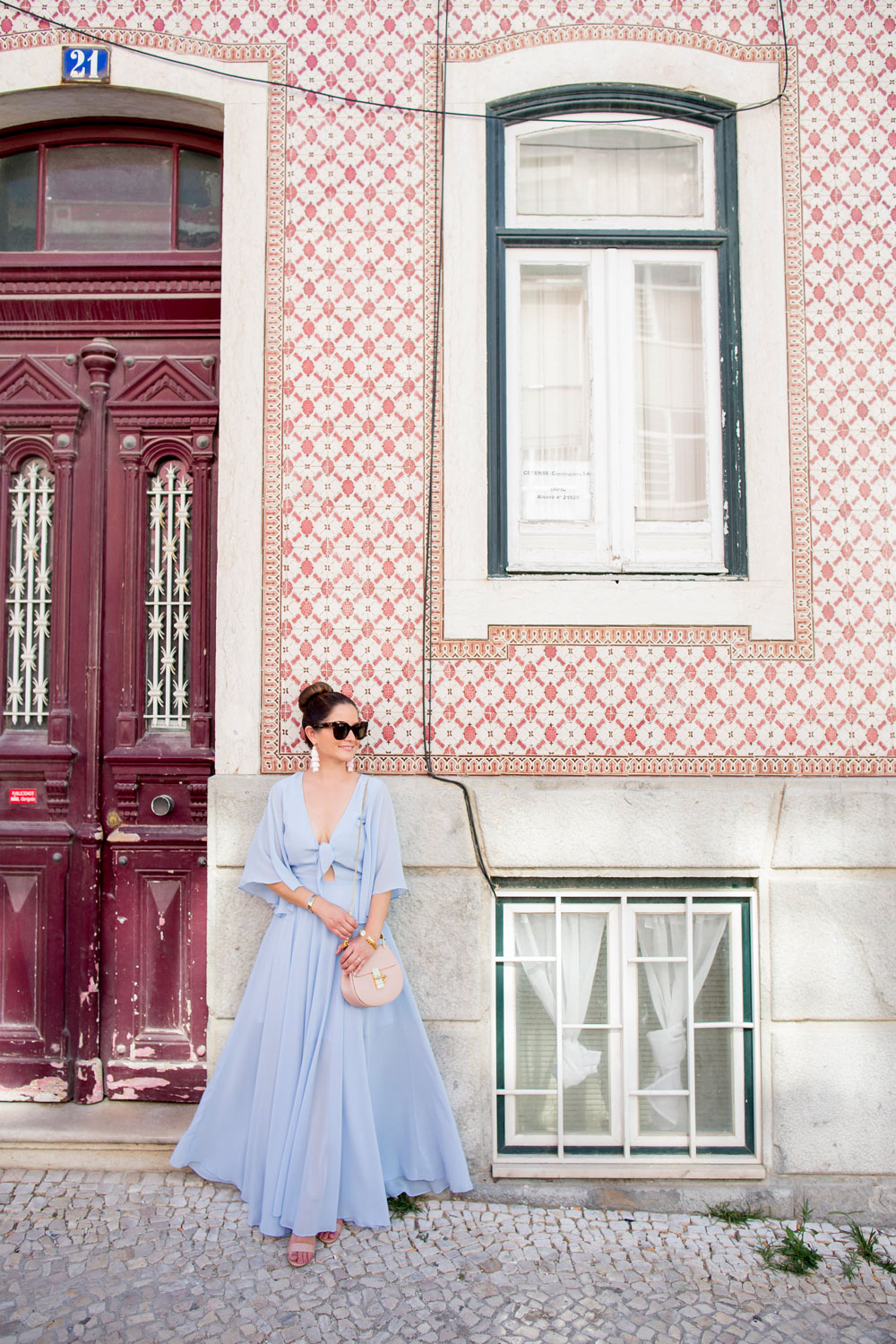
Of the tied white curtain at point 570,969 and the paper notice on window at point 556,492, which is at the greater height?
the paper notice on window at point 556,492

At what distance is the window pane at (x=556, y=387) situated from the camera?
386 centimetres

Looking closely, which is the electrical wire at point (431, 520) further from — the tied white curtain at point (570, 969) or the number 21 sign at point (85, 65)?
the number 21 sign at point (85, 65)

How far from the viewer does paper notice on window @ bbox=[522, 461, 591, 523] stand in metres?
3.84

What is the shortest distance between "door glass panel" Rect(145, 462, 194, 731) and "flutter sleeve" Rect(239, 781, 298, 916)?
95 cm

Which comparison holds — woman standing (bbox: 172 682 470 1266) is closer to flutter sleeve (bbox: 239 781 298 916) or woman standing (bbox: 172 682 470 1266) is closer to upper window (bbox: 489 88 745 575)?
flutter sleeve (bbox: 239 781 298 916)

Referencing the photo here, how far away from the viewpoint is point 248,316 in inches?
146

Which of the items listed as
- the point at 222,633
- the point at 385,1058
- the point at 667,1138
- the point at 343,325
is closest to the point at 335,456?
the point at 343,325

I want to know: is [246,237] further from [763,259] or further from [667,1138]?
[667,1138]

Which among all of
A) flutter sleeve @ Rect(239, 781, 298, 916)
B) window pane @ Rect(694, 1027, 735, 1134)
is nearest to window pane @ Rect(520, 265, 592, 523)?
flutter sleeve @ Rect(239, 781, 298, 916)

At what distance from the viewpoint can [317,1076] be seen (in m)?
3.13

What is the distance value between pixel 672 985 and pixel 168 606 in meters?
2.73

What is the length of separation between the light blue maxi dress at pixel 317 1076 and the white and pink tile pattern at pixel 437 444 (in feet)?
1.54

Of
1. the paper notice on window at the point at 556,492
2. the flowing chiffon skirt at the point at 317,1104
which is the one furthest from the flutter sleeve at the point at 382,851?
the paper notice on window at the point at 556,492

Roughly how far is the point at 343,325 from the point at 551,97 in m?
1.33
